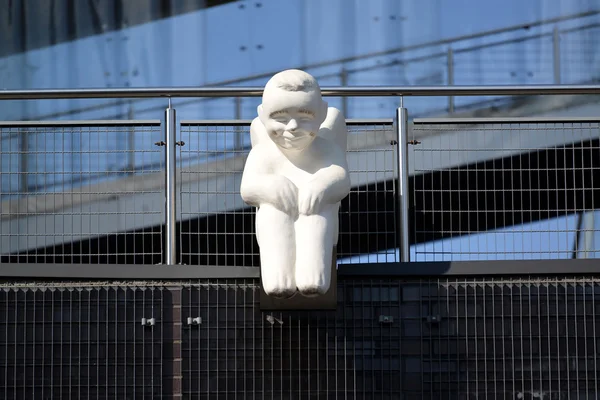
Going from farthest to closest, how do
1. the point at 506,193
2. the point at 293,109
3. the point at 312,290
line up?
the point at 506,193
the point at 293,109
the point at 312,290

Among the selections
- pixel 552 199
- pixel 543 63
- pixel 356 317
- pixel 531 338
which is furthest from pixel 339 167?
pixel 543 63

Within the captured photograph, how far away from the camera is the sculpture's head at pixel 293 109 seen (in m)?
5.26

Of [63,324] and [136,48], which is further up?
[136,48]

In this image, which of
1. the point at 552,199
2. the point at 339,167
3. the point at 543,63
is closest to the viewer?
the point at 339,167

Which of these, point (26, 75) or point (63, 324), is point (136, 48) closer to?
point (26, 75)

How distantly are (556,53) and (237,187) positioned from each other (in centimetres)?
298

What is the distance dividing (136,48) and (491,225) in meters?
3.06

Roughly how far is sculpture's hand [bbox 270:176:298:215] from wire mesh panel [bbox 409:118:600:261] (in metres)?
0.78

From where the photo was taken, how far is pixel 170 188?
5.84 meters

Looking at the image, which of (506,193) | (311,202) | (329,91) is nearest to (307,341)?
(311,202)

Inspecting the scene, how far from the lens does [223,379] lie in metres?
5.53

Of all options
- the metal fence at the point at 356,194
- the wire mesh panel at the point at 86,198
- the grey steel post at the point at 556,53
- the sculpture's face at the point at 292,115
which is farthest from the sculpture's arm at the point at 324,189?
the grey steel post at the point at 556,53

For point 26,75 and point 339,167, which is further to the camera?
point 26,75

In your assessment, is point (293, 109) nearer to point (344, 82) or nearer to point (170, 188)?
point (170, 188)
